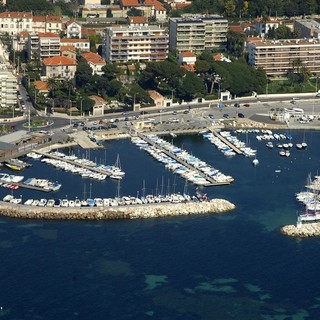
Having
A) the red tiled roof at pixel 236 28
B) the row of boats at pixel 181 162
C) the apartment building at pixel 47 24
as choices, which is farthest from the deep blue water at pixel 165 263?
the red tiled roof at pixel 236 28

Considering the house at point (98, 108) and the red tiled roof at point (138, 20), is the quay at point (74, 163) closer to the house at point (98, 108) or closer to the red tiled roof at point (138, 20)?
the house at point (98, 108)

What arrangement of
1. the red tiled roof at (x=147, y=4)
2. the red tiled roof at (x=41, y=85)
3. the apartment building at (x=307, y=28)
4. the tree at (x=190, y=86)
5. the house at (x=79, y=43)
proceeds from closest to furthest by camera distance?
the red tiled roof at (x=41, y=85) → the tree at (x=190, y=86) → the house at (x=79, y=43) → the apartment building at (x=307, y=28) → the red tiled roof at (x=147, y=4)

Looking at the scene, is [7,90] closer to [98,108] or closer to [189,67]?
A: [98,108]

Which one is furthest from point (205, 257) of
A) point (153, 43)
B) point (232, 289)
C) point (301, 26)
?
point (301, 26)

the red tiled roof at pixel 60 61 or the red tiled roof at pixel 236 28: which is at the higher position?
the red tiled roof at pixel 236 28

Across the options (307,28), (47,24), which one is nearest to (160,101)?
(47,24)

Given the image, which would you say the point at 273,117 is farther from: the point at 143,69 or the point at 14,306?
the point at 14,306

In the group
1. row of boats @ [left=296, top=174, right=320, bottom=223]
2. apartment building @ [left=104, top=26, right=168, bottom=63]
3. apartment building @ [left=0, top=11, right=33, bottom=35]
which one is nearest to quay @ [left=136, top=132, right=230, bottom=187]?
row of boats @ [left=296, top=174, right=320, bottom=223]
